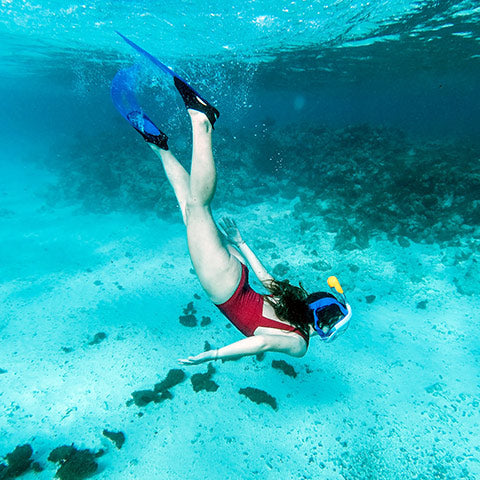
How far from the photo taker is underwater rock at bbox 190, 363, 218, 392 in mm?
5480

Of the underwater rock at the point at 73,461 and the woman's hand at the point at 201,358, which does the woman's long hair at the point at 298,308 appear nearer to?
the woman's hand at the point at 201,358

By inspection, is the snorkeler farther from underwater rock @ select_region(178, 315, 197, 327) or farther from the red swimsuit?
underwater rock @ select_region(178, 315, 197, 327)

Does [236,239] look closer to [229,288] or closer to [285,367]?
[229,288]

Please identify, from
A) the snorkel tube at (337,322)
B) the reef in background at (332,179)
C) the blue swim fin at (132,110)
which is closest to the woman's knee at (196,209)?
the blue swim fin at (132,110)

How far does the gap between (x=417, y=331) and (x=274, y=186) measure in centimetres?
1051

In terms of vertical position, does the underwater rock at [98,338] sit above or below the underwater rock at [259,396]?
above

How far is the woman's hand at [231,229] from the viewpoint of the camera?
14.3 feet

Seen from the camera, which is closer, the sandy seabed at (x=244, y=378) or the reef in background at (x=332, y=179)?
the sandy seabed at (x=244, y=378)

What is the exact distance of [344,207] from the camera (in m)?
11.2

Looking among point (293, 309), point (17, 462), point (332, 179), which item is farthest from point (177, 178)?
point (332, 179)

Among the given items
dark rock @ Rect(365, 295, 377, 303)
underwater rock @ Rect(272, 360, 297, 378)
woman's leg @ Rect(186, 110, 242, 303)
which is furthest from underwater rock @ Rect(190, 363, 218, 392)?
dark rock @ Rect(365, 295, 377, 303)

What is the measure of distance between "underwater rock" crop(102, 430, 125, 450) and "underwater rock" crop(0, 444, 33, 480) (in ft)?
3.97

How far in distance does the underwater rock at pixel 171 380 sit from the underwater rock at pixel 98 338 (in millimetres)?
2173

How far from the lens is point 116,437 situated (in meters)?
4.66
